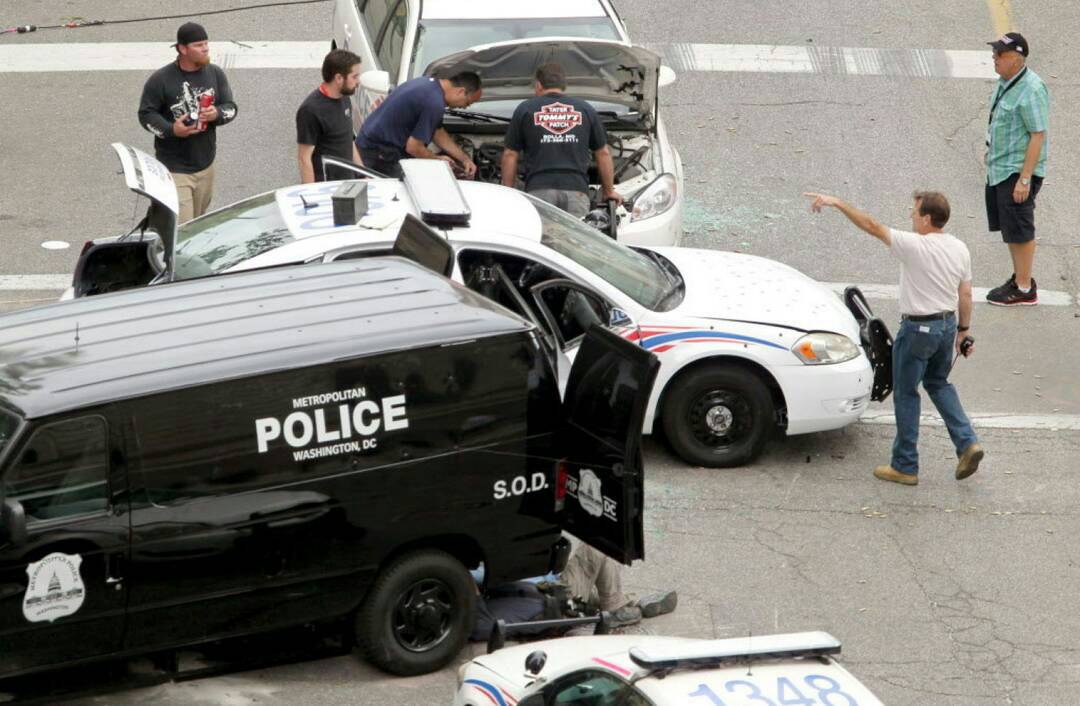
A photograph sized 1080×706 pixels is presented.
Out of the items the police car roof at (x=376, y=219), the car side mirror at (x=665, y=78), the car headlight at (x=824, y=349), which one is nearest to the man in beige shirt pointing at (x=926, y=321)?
the car headlight at (x=824, y=349)

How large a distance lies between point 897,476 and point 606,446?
2893 mm

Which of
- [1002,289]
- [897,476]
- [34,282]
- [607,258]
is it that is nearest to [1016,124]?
[1002,289]

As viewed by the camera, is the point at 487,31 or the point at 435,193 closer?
the point at 435,193

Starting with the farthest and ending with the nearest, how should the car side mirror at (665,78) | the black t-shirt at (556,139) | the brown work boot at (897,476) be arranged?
1. the car side mirror at (665,78)
2. the black t-shirt at (556,139)
3. the brown work boot at (897,476)

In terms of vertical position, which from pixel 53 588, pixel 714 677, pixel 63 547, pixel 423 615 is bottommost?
pixel 423 615

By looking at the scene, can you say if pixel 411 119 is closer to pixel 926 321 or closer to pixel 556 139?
pixel 556 139

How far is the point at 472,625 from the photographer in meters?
7.75

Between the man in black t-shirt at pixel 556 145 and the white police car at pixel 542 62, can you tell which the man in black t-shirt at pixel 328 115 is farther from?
the man in black t-shirt at pixel 556 145

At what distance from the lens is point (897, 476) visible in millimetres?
9805

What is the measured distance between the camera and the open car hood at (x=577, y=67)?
12.3 m

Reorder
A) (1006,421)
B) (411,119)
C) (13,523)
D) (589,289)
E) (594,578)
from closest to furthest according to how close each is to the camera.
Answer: (13,523) < (594,578) < (589,289) < (1006,421) < (411,119)

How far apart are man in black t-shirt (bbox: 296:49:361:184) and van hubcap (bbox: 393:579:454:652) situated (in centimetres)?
509

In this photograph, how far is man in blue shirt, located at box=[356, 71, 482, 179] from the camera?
458 inches

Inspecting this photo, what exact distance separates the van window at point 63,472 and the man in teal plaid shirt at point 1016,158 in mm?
7820
